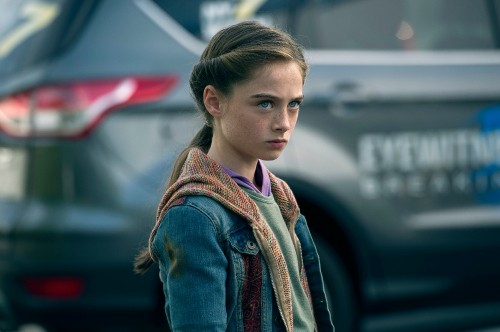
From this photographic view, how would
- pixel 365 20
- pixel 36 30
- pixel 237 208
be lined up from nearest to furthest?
1. pixel 237 208
2. pixel 36 30
3. pixel 365 20

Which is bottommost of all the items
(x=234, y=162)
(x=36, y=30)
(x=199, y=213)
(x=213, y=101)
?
(x=199, y=213)

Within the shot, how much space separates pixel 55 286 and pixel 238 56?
2.40 metres

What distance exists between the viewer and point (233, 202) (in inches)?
90.7

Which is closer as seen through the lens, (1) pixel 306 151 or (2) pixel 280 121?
(2) pixel 280 121

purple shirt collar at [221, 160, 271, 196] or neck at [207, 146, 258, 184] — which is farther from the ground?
neck at [207, 146, 258, 184]

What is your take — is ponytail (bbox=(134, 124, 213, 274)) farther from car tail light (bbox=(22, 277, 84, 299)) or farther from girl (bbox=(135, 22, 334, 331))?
car tail light (bbox=(22, 277, 84, 299))

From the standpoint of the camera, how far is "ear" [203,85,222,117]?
2.37 meters

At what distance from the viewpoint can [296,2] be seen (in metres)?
4.93

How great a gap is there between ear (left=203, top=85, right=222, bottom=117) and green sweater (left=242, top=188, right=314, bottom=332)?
16cm

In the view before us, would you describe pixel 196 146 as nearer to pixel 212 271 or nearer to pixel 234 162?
pixel 234 162

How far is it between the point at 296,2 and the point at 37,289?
5.02 feet

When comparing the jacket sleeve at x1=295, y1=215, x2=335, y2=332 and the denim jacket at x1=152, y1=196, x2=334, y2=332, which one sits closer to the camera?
the denim jacket at x1=152, y1=196, x2=334, y2=332

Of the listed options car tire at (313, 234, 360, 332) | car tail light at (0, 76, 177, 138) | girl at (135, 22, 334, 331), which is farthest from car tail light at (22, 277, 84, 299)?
girl at (135, 22, 334, 331)

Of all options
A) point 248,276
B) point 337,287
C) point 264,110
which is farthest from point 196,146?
point 337,287
